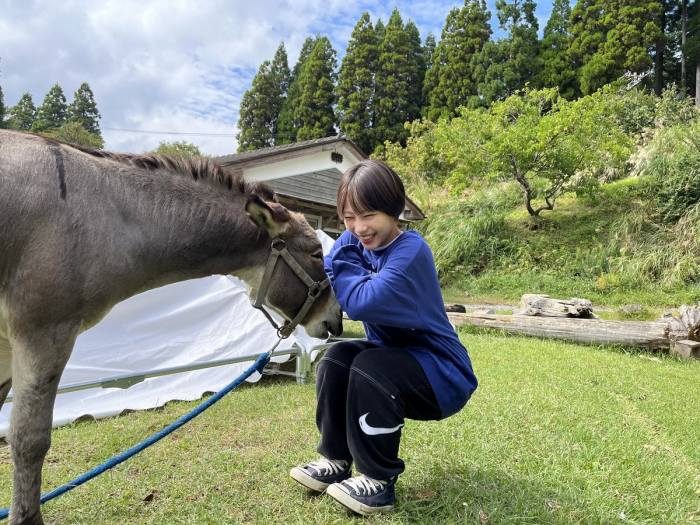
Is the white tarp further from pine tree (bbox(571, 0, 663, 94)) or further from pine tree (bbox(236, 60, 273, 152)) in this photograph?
pine tree (bbox(236, 60, 273, 152))

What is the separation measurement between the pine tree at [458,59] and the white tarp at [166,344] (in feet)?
84.2

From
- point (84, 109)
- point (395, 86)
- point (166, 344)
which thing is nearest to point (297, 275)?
point (166, 344)

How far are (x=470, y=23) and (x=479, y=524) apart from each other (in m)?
33.1

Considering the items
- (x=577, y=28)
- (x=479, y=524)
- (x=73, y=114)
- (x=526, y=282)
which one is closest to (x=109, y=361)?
(x=479, y=524)

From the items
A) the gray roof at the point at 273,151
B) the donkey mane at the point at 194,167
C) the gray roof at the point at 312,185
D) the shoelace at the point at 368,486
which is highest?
the gray roof at the point at 273,151

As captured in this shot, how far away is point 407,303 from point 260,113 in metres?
37.6

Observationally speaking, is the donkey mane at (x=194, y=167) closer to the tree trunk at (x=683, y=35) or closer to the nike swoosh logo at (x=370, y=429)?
the nike swoosh logo at (x=370, y=429)

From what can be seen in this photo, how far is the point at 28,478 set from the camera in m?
1.90

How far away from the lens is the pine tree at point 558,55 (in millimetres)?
26578

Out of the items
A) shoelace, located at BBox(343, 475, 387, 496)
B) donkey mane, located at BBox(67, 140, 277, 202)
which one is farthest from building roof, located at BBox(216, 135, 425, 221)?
→ shoelace, located at BBox(343, 475, 387, 496)

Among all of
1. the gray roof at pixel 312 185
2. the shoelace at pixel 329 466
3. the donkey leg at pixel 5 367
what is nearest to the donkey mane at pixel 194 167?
the donkey leg at pixel 5 367

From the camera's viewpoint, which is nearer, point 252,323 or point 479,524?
point 479,524

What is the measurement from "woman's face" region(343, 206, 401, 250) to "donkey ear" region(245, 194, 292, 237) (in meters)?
0.32

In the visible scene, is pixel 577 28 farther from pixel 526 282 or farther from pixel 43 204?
pixel 43 204
